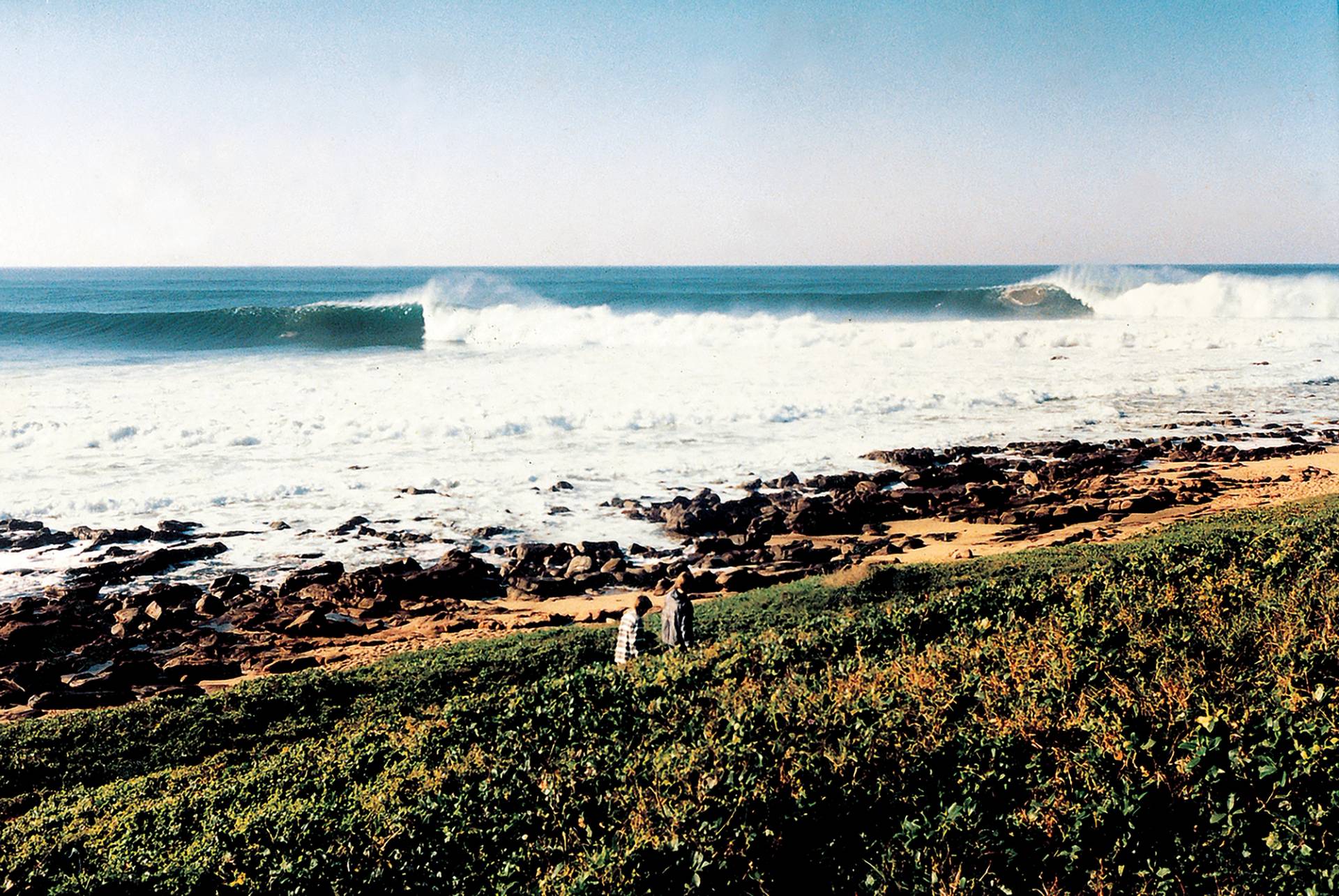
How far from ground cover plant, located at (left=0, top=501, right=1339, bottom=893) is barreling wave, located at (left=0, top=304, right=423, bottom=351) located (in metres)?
36.4

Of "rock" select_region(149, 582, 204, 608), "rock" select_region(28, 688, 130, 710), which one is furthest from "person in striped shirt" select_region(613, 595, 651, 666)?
"rock" select_region(149, 582, 204, 608)

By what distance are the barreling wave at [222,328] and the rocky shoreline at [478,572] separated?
29.4 meters

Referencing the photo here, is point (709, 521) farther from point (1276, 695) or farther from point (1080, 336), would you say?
point (1080, 336)

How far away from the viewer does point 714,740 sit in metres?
4.77

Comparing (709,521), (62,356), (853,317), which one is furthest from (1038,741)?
(853,317)

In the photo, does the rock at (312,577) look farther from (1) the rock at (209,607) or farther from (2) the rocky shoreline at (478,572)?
(1) the rock at (209,607)

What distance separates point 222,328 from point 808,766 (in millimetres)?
45847

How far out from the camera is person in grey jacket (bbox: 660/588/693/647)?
8.30 metres

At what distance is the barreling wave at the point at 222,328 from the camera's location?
40.5 metres

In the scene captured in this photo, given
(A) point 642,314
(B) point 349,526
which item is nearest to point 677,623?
(B) point 349,526

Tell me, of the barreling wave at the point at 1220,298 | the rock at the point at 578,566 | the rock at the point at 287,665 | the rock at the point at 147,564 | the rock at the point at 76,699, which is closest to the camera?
the rock at the point at 76,699

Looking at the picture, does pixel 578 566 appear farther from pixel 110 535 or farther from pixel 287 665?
pixel 110 535

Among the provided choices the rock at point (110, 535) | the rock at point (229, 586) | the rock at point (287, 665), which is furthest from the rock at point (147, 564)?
the rock at point (287, 665)

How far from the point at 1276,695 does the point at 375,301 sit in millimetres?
55976
